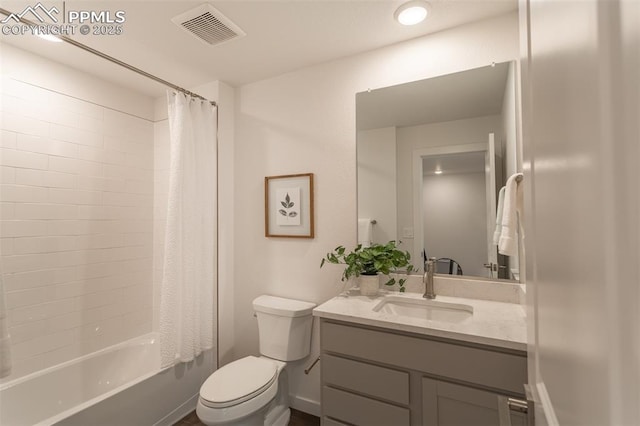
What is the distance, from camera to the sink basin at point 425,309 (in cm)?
155

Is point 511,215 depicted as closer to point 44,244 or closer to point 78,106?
point 44,244

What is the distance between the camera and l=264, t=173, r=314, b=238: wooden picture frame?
211cm

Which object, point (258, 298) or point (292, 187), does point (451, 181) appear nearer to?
point (292, 187)

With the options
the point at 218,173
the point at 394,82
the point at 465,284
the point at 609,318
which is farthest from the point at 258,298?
the point at 609,318

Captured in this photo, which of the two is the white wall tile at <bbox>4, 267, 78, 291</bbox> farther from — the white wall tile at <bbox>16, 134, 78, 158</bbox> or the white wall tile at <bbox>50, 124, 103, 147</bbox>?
the white wall tile at <bbox>50, 124, 103, 147</bbox>

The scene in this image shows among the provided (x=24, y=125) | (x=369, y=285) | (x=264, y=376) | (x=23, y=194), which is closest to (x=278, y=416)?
(x=264, y=376)

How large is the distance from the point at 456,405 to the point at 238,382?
1111mm

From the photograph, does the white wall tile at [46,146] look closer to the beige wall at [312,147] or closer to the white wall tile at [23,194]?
the white wall tile at [23,194]

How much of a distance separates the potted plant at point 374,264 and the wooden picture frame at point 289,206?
429 millimetres

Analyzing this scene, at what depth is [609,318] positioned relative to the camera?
24cm

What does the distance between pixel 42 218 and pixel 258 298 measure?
5.06ft

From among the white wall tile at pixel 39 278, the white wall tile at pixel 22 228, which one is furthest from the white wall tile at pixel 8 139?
the white wall tile at pixel 39 278

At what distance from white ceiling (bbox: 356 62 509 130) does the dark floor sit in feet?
6.54

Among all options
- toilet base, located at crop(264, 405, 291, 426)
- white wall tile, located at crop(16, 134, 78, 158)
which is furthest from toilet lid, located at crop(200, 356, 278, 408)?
white wall tile, located at crop(16, 134, 78, 158)
